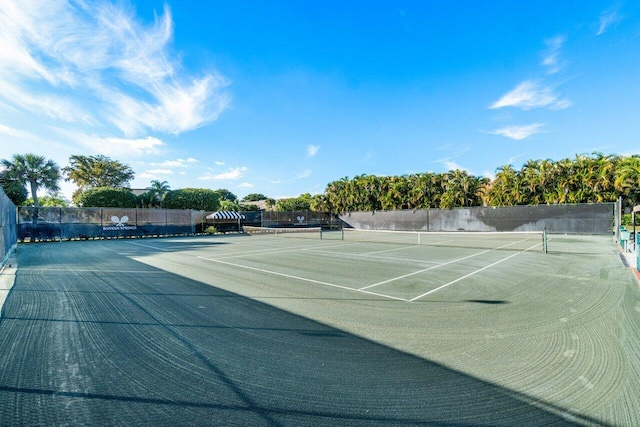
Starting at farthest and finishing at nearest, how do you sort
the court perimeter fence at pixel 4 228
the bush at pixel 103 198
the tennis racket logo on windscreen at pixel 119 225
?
the bush at pixel 103 198 → the tennis racket logo on windscreen at pixel 119 225 → the court perimeter fence at pixel 4 228

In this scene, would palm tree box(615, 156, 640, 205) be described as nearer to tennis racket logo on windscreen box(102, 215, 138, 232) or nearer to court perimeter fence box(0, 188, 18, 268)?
court perimeter fence box(0, 188, 18, 268)

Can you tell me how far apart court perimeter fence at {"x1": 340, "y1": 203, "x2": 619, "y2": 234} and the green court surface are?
16730 mm

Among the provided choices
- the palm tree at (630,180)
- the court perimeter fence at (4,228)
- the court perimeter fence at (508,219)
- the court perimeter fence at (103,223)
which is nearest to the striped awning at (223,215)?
the court perimeter fence at (103,223)

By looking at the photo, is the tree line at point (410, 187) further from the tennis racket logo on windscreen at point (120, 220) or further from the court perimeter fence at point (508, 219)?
the tennis racket logo on windscreen at point (120, 220)

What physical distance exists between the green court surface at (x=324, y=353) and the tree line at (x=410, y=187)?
1253 inches

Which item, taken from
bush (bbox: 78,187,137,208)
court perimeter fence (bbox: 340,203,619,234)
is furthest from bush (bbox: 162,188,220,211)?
court perimeter fence (bbox: 340,203,619,234)

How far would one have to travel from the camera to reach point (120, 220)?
93.3 feet

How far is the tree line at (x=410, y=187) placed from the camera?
31.2 metres

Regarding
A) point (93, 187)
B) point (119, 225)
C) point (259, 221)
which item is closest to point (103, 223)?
point (119, 225)

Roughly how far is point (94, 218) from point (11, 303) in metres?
25.0

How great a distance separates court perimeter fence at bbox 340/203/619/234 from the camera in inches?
961

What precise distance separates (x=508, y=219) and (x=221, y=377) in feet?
108

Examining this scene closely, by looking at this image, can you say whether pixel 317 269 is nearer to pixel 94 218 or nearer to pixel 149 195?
pixel 94 218

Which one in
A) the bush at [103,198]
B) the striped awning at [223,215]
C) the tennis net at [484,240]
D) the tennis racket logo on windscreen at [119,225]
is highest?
the bush at [103,198]
